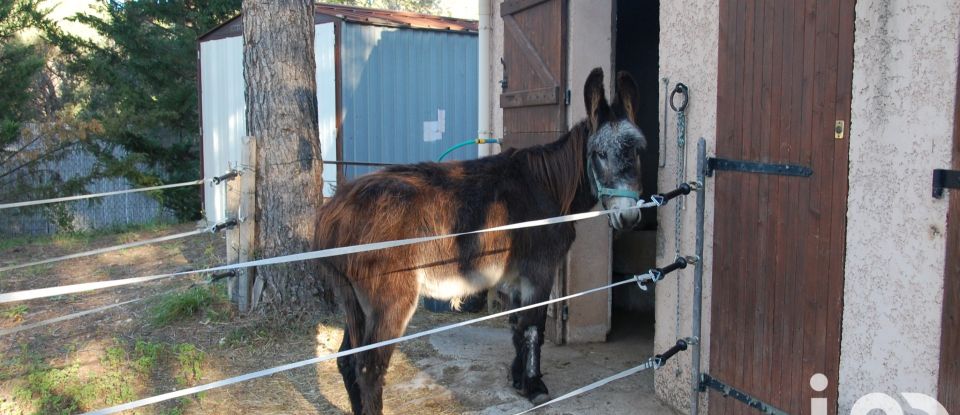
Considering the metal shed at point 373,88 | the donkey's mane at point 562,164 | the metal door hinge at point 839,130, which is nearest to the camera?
the metal door hinge at point 839,130

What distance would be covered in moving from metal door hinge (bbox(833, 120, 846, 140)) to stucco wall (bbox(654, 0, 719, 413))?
785 mm

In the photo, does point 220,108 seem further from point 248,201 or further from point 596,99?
point 596,99

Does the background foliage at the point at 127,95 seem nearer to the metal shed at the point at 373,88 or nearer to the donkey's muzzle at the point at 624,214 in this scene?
the metal shed at the point at 373,88

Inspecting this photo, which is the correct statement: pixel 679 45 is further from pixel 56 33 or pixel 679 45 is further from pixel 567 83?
pixel 56 33

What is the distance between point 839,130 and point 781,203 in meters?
0.44

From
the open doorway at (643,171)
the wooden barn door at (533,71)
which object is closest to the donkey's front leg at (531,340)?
the wooden barn door at (533,71)

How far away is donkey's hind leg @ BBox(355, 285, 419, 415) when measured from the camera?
3.56m

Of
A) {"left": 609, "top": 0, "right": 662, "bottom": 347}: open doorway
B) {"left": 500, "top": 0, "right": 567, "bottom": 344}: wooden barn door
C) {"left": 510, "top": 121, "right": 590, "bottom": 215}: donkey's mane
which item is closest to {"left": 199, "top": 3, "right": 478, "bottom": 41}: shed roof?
{"left": 609, "top": 0, "right": 662, "bottom": 347}: open doorway

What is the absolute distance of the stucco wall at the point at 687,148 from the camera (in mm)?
3609

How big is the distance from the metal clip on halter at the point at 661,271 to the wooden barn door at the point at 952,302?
129cm

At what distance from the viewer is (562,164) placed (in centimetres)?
424

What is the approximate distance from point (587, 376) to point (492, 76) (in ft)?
9.69

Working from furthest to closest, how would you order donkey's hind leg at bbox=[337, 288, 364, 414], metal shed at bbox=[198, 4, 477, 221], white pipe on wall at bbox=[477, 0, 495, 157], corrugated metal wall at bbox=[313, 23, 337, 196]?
metal shed at bbox=[198, 4, 477, 221]
corrugated metal wall at bbox=[313, 23, 337, 196]
white pipe on wall at bbox=[477, 0, 495, 157]
donkey's hind leg at bbox=[337, 288, 364, 414]

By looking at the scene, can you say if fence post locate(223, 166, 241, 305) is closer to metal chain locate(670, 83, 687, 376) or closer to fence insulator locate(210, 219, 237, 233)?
fence insulator locate(210, 219, 237, 233)
